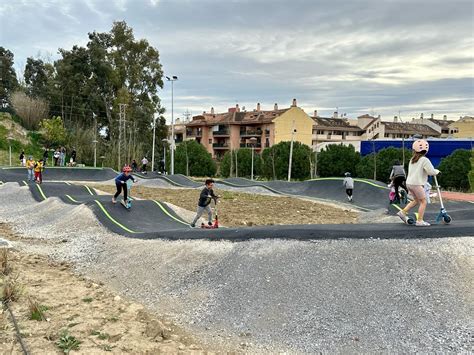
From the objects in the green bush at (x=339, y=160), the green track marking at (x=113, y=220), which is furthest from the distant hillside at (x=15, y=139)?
the green track marking at (x=113, y=220)

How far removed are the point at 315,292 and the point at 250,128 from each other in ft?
202

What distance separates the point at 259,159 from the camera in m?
49.4

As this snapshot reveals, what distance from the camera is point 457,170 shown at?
34.2m

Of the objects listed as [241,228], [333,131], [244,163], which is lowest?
[241,228]

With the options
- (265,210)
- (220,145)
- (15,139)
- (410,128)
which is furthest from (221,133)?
(265,210)

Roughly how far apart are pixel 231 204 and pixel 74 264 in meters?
11.0

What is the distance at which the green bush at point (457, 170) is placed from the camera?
33906 mm

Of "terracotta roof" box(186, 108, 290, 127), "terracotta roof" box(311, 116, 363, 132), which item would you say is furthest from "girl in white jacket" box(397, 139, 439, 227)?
"terracotta roof" box(311, 116, 363, 132)

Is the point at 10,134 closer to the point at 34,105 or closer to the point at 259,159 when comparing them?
the point at 34,105

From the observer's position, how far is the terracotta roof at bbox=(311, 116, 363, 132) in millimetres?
70387

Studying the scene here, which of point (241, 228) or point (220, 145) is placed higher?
point (220, 145)

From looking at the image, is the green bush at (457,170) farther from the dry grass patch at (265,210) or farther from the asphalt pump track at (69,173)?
the asphalt pump track at (69,173)

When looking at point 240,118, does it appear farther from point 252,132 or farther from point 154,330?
point 154,330

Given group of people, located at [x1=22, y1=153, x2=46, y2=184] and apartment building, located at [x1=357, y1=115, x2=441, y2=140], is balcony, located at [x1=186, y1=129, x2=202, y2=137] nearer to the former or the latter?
apartment building, located at [x1=357, y1=115, x2=441, y2=140]
